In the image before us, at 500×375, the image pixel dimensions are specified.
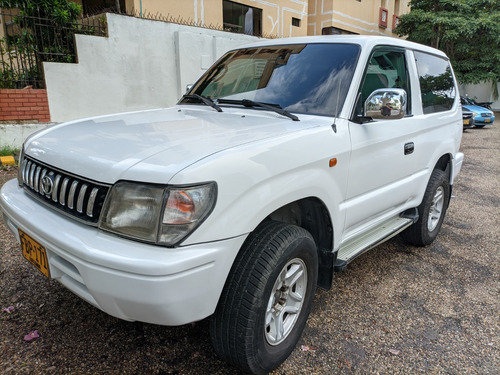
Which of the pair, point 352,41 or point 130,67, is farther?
point 130,67

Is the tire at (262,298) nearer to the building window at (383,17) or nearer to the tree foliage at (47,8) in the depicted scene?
the tree foliage at (47,8)

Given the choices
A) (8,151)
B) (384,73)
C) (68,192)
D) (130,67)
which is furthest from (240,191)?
(130,67)

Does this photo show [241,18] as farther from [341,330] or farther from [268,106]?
[341,330]

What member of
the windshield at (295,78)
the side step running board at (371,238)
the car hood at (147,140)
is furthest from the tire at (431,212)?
the car hood at (147,140)

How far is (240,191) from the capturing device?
1645 mm

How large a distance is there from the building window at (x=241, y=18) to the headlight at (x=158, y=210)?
41.8 feet

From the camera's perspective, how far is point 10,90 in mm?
6699

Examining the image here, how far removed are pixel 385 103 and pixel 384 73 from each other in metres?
0.70

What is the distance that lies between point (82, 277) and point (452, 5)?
2269 centimetres

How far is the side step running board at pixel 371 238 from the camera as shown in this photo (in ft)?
8.11

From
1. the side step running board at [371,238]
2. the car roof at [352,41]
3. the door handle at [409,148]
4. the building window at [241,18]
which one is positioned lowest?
the side step running board at [371,238]

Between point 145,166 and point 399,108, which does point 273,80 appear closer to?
point 399,108

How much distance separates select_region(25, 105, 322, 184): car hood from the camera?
162 cm

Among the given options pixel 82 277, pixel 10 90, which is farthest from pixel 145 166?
pixel 10 90
